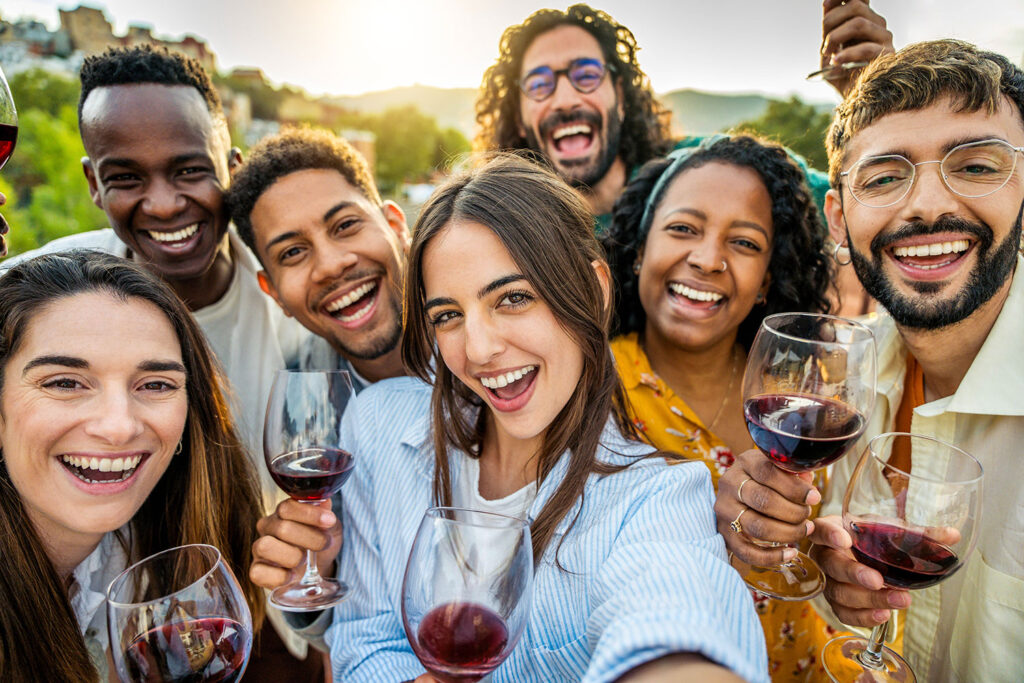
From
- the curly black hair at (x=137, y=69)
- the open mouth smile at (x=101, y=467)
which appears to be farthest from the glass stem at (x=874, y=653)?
the curly black hair at (x=137, y=69)

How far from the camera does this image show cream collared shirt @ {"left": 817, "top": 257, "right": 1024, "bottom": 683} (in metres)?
1.85

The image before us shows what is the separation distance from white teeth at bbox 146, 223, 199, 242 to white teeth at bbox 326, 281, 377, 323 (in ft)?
3.53

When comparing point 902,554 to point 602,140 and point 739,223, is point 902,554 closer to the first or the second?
point 739,223

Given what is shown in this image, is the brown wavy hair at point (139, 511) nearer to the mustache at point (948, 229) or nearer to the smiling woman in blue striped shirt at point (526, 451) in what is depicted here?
the smiling woman in blue striped shirt at point (526, 451)

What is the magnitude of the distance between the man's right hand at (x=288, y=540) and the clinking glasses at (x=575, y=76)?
127 inches

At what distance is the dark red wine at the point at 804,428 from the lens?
181cm

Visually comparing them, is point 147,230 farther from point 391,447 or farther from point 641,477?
point 641,477

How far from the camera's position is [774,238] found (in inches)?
113

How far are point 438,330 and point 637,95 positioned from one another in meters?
3.37

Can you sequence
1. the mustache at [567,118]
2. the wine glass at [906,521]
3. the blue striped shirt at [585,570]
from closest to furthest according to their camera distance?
the blue striped shirt at [585,570] → the wine glass at [906,521] → the mustache at [567,118]

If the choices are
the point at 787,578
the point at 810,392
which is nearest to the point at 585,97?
the point at 810,392

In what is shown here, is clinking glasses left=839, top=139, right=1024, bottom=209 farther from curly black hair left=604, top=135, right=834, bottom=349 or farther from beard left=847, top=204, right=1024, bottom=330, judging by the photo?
curly black hair left=604, top=135, right=834, bottom=349

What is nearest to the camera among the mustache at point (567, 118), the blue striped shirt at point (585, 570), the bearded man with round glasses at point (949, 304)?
the blue striped shirt at point (585, 570)

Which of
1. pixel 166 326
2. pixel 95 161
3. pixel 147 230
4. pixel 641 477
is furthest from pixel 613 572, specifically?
pixel 95 161
